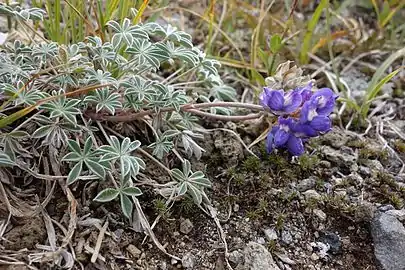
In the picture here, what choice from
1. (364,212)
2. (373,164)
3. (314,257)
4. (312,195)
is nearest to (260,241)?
(314,257)

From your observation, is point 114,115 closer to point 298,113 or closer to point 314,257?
point 298,113

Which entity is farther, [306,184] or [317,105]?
[306,184]

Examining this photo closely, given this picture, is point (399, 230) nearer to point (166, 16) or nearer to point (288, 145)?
point (288, 145)

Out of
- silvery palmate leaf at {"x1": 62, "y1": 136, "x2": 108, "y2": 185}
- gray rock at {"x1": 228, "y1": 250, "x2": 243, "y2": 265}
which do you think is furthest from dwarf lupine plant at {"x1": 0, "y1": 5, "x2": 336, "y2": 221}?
gray rock at {"x1": 228, "y1": 250, "x2": 243, "y2": 265}

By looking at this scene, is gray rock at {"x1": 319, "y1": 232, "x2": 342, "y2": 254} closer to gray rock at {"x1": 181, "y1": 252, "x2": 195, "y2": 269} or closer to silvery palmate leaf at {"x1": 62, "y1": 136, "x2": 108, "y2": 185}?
gray rock at {"x1": 181, "y1": 252, "x2": 195, "y2": 269}

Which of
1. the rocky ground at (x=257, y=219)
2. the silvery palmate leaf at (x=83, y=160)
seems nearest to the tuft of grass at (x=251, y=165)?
the rocky ground at (x=257, y=219)

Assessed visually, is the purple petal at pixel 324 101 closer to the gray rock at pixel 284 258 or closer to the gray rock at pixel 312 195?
the gray rock at pixel 312 195

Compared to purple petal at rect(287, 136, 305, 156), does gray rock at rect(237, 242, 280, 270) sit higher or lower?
lower
